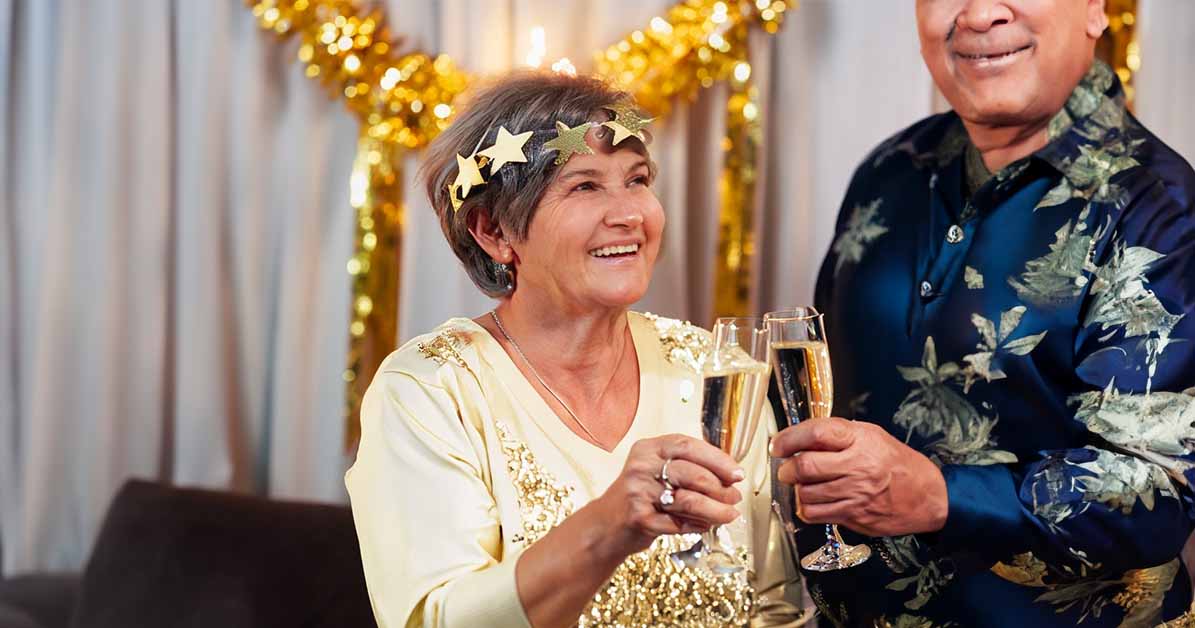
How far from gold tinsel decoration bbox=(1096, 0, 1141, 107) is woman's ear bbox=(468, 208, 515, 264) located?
1.30 meters

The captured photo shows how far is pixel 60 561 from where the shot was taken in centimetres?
340

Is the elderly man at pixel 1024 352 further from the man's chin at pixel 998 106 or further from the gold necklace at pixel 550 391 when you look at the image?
the gold necklace at pixel 550 391

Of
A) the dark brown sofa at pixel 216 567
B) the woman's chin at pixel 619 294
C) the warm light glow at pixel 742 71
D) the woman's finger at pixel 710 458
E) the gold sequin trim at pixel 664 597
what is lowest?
the dark brown sofa at pixel 216 567

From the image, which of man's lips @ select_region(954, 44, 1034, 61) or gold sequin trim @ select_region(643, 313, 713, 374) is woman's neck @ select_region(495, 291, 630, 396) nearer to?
gold sequin trim @ select_region(643, 313, 713, 374)

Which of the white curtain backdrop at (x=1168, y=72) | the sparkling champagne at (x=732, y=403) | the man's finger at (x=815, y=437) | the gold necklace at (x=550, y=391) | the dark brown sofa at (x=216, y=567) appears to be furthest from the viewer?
the dark brown sofa at (x=216, y=567)

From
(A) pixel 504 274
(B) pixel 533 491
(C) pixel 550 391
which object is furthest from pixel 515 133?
(B) pixel 533 491

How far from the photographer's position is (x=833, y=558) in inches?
69.0

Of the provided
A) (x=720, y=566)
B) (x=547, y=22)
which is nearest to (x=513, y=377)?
(x=720, y=566)

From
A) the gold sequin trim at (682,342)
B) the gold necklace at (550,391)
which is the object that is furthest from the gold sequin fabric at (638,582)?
the gold sequin trim at (682,342)

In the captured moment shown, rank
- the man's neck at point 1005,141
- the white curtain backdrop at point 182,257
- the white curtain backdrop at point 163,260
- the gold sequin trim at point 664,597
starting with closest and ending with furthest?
the gold sequin trim at point 664,597
the man's neck at point 1005,141
the white curtain backdrop at point 182,257
the white curtain backdrop at point 163,260

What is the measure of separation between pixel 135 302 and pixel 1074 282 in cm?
229

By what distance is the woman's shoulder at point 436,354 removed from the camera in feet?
6.50

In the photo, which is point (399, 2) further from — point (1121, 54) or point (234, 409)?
point (1121, 54)

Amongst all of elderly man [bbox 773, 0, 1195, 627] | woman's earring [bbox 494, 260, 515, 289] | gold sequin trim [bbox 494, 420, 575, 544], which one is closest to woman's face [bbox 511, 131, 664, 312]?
woman's earring [bbox 494, 260, 515, 289]
